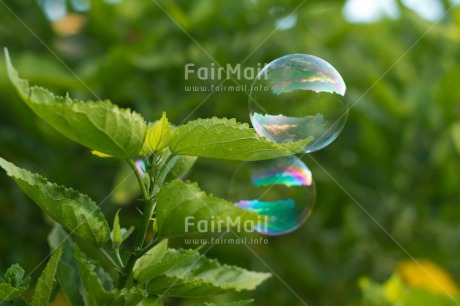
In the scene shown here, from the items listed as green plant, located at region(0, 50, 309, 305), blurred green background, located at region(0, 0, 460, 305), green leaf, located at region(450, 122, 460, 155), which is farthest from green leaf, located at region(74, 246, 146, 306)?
green leaf, located at region(450, 122, 460, 155)

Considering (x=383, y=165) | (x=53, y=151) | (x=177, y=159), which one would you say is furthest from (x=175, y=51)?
(x=177, y=159)

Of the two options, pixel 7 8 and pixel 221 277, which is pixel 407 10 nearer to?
pixel 7 8

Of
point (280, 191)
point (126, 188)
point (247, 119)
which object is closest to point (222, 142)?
point (280, 191)

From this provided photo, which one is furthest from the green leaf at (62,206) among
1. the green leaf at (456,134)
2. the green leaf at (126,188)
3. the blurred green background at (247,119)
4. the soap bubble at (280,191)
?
the green leaf at (456,134)

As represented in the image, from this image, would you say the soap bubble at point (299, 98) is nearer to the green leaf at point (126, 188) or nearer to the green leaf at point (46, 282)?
the green leaf at point (46, 282)

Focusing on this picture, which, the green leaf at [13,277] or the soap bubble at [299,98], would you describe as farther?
the soap bubble at [299,98]

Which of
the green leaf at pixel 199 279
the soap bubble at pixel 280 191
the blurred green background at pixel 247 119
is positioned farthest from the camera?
the blurred green background at pixel 247 119

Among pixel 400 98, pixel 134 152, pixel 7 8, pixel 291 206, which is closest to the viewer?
pixel 134 152
